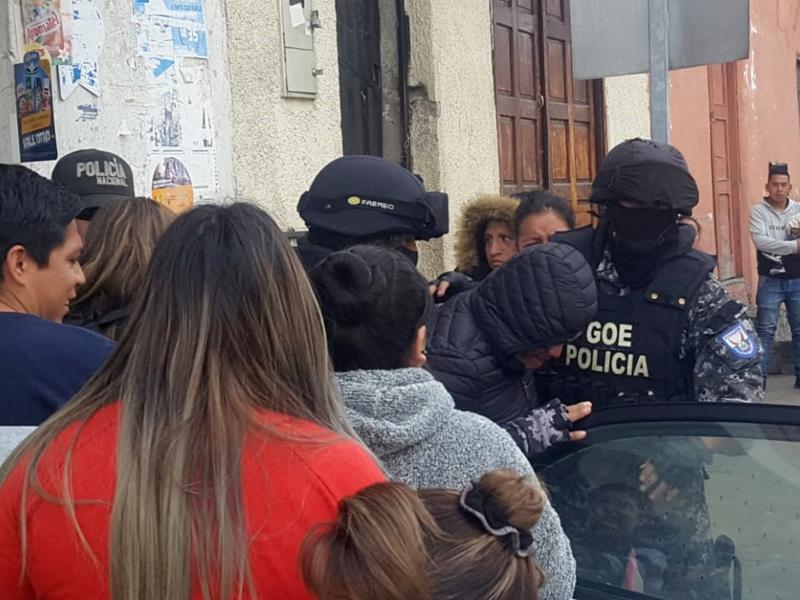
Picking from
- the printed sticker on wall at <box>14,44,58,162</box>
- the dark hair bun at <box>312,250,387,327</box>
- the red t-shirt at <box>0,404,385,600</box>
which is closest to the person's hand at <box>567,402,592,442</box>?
the dark hair bun at <box>312,250,387,327</box>

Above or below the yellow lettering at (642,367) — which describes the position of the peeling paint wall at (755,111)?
above

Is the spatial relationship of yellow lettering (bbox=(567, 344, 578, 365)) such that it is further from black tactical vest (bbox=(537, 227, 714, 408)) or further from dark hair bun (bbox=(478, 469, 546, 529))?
dark hair bun (bbox=(478, 469, 546, 529))

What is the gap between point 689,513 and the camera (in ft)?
8.63

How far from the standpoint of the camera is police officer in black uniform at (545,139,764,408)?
3.10 m

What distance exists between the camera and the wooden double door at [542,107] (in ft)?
27.8

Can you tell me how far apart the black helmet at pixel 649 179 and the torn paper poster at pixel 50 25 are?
272 cm

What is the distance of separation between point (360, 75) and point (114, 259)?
14.6 feet

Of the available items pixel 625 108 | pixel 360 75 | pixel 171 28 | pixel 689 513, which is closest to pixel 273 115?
pixel 171 28

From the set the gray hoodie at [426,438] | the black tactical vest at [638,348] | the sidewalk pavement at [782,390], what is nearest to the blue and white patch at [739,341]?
the black tactical vest at [638,348]

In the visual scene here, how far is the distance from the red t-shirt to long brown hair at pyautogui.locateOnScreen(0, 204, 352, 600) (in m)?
0.02

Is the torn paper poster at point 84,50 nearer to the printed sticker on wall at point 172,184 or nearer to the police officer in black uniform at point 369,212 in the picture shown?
the printed sticker on wall at point 172,184

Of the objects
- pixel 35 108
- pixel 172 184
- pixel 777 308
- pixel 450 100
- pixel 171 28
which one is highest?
pixel 171 28

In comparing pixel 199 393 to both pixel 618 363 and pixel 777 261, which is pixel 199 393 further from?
pixel 777 261

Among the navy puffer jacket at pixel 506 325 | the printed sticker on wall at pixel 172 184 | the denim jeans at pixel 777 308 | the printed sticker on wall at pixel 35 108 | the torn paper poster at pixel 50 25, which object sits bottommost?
the denim jeans at pixel 777 308
